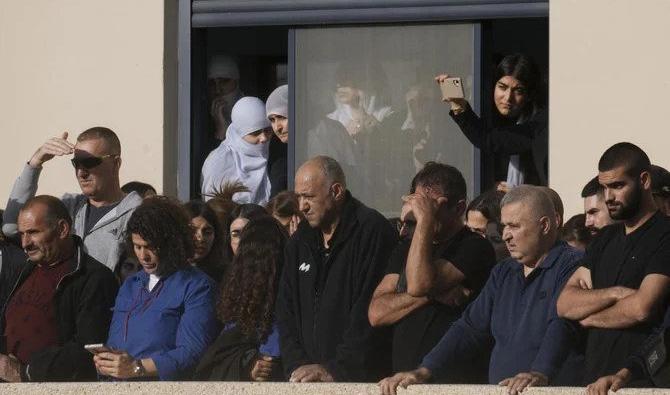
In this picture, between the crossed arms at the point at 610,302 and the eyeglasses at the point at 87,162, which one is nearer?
the crossed arms at the point at 610,302

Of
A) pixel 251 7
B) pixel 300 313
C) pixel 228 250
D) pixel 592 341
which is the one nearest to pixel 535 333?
pixel 592 341

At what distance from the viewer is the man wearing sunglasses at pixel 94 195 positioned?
10.8m

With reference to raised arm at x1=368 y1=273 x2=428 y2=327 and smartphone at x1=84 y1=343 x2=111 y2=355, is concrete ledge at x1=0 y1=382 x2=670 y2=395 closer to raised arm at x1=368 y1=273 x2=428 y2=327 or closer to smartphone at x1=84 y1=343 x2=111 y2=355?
smartphone at x1=84 y1=343 x2=111 y2=355

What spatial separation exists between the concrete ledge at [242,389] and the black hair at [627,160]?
1158mm

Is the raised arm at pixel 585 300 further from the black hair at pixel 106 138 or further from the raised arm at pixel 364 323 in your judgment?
the black hair at pixel 106 138

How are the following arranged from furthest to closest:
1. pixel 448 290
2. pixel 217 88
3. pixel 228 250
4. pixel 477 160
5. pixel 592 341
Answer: pixel 217 88 < pixel 477 160 < pixel 228 250 < pixel 448 290 < pixel 592 341

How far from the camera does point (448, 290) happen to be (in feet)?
30.8

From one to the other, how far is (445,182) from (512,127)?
208 centimetres

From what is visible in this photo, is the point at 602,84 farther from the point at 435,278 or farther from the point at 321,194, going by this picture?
the point at 435,278

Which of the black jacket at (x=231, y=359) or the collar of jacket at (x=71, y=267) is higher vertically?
the collar of jacket at (x=71, y=267)

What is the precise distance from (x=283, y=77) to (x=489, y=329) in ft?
12.9

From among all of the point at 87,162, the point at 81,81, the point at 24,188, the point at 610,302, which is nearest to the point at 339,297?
the point at 610,302

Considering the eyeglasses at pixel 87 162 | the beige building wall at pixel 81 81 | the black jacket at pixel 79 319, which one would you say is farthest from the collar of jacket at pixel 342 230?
the beige building wall at pixel 81 81

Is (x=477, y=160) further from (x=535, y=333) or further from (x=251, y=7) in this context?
(x=535, y=333)
